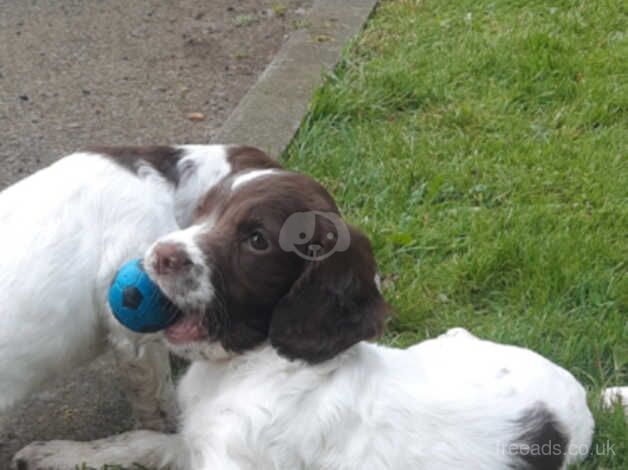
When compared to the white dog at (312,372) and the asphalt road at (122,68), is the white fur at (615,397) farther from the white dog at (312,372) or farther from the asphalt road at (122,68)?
the asphalt road at (122,68)

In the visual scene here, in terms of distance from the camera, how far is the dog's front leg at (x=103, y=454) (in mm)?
3676

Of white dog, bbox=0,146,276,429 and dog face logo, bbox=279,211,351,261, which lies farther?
white dog, bbox=0,146,276,429

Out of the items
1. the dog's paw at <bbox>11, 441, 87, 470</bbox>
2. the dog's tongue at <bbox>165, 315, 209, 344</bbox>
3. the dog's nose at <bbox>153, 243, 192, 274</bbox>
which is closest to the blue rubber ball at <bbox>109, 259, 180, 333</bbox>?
the dog's tongue at <bbox>165, 315, 209, 344</bbox>

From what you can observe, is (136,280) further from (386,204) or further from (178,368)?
(386,204)

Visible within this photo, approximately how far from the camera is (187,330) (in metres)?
3.29

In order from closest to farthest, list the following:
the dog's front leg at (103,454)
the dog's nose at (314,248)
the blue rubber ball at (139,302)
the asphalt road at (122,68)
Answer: the dog's nose at (314,248)
the blue rubber ball at (139,302)
the dog's front leg at (103,454)
the asphalt road at (122,68)

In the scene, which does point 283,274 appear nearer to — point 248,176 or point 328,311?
point 328,311

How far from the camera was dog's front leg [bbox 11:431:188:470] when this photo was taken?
3.68m

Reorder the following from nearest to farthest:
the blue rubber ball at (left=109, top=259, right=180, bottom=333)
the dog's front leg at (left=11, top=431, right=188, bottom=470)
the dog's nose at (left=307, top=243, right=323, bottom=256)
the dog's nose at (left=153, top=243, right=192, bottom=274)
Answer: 1. the dog's nose at (left=153, top=243, right=192, bottom=274)
2. the dog's nose at (left=307, top=243, right=323, bottom=256)
3. the blue rubber ball at (left=109, top=259, right=180, bottom=333)
4. the dog's front leg at (left=11, top=431, right=188, bottom=470)

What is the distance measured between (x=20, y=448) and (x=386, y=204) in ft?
6.68

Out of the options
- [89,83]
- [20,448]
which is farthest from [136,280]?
[89,83]

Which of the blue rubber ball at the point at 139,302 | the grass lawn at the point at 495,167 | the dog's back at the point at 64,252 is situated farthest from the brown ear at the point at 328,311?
the grass lawn at the point at 495,167

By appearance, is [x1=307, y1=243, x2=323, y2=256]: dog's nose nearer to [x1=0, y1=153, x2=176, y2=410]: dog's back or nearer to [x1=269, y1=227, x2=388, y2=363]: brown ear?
[x1=269, y1=227, x2=388, y2=363]: brown ear

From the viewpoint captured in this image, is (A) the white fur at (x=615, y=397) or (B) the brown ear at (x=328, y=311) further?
(A) the white fur at (x=615, y=397)
